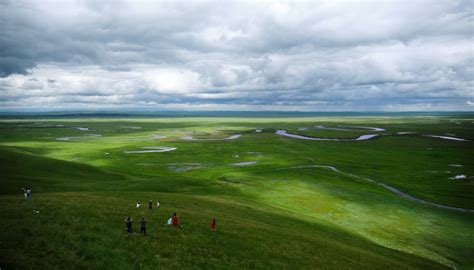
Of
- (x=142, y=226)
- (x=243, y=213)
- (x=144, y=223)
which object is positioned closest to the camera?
(x=142, y=226)

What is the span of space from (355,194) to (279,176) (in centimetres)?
2812

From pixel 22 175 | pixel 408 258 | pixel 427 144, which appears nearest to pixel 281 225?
pixel 408 258

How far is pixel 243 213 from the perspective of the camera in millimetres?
47844

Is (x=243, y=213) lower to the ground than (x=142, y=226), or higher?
lower

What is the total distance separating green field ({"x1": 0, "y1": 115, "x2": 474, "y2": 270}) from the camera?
25562 mm

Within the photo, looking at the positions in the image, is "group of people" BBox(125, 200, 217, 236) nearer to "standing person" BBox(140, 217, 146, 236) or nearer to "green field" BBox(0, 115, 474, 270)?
"standing person" BBox(140, 217, 146, 236)

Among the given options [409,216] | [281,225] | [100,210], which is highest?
[100,210]

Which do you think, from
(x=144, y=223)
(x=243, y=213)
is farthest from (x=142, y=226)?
(x=243, y=213)

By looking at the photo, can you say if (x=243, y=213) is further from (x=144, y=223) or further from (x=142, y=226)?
(x=142, y=226)

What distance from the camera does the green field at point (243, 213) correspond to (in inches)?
1006

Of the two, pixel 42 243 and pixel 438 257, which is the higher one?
pixel 42 243

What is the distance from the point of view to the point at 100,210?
34125 millimetres

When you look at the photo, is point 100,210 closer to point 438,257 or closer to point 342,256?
point 342,256

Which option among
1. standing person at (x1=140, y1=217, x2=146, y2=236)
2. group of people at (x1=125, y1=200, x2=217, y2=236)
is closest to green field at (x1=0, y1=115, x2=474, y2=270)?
group of people at (x1=125, y1=200, x2=217, y2=236)
